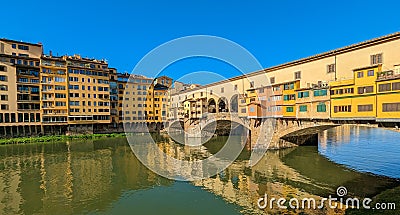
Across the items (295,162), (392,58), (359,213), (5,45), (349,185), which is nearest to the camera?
(359,213)

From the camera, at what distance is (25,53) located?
178 ft

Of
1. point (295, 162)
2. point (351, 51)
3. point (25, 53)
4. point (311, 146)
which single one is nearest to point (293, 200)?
point (295, 162)

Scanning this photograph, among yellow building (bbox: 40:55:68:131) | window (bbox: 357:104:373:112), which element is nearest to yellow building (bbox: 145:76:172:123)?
yellow building (bbox: 40:55:68:131)

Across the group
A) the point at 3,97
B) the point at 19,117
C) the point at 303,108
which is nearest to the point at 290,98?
the point at 303,108

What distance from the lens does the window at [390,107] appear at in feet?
57.8

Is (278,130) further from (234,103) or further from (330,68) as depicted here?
(234,103)

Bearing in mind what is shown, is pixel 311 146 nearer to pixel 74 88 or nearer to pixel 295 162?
pixel 295 162

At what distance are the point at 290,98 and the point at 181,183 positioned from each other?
1959 centimetres

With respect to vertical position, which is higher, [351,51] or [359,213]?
[351,51]

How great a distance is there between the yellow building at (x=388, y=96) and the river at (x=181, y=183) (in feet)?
19.0

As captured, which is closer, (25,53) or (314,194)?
(314,194)

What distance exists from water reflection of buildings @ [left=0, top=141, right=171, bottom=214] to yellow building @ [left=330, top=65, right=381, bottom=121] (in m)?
19.7

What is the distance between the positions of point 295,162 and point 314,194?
11.1m

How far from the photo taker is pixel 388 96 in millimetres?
18219
